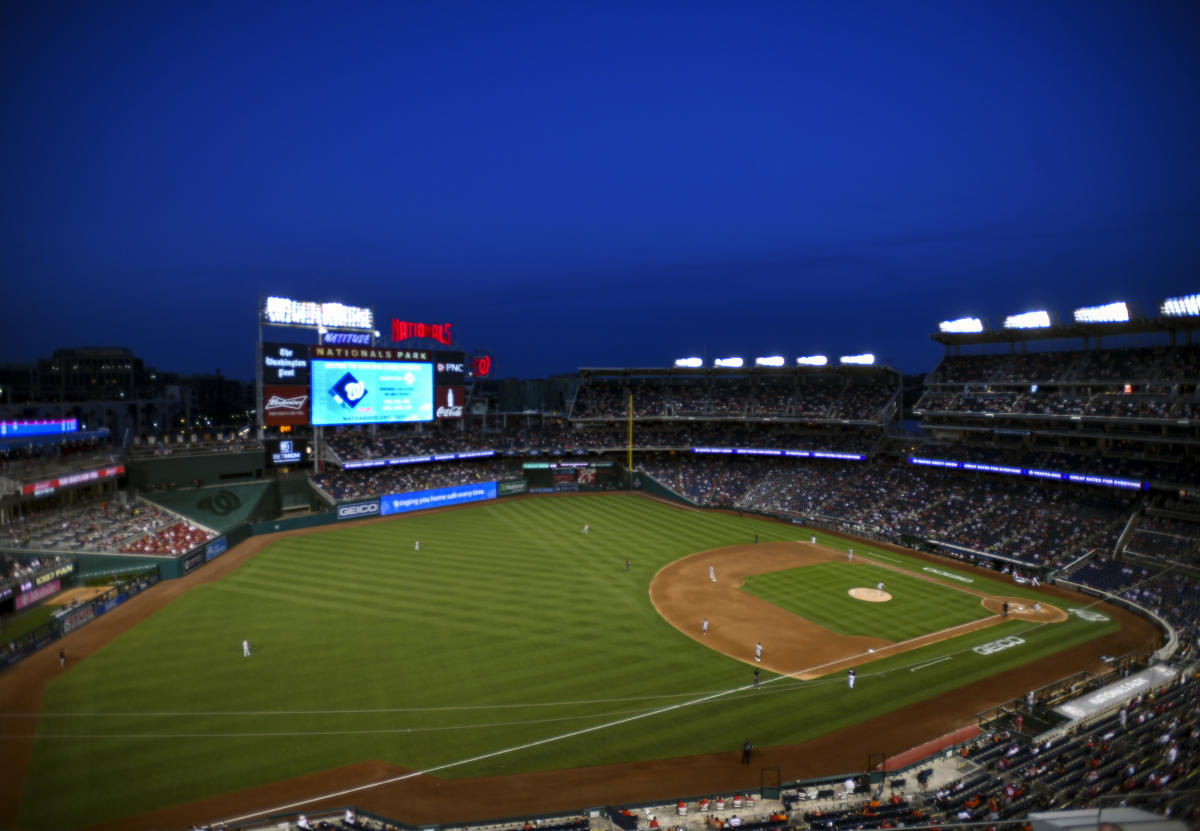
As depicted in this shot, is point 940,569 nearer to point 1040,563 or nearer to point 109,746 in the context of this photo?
point 1040,563

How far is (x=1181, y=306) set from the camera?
3697cm

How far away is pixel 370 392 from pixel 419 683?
36.1 meters

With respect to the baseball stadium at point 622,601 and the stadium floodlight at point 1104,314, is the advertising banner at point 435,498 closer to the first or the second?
the baseball stadium at point 622,601

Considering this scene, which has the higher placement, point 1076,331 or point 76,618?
point 1076,331

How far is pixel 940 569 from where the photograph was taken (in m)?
36.8

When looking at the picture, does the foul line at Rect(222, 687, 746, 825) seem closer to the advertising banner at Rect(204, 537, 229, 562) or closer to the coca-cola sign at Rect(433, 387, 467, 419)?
the advertising banner at Rect(204, 537, 229, 562)

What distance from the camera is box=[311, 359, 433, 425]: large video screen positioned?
51.3 metres

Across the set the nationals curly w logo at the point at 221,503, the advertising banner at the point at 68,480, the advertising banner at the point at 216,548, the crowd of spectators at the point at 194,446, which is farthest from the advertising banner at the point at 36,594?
the crowd of spectators at the point at 194,446

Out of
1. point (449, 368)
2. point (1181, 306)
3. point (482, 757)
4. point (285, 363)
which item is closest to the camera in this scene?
point (482, 757)

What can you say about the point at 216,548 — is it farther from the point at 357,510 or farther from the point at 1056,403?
the point at 1056,403

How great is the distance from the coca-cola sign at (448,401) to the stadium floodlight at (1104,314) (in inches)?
1908

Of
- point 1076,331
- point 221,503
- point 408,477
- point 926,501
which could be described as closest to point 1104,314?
point 1076,331

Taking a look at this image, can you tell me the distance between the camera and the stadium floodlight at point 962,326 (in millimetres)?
48875

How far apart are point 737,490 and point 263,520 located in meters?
37.7
